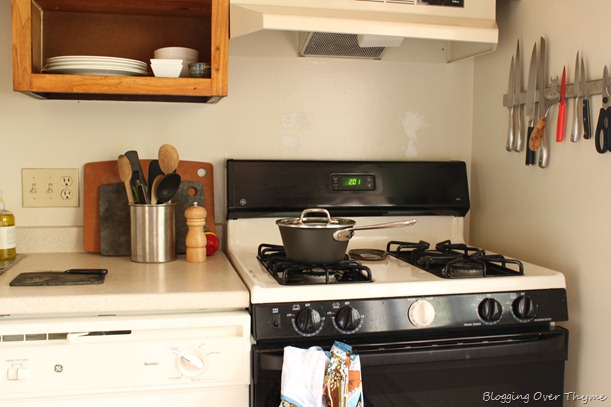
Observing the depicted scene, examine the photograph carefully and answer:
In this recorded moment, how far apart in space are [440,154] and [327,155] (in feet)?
1.28

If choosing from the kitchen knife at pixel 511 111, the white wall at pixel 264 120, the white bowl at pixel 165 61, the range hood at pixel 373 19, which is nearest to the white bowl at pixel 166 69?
the white bowl at pixel 165 61

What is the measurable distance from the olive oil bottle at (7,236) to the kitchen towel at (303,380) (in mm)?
915

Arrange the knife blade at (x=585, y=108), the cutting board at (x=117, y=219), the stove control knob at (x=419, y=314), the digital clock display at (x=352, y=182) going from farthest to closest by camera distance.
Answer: the digital clock display at (x=352, y=182) → the cutting board at (x=117, y=219) → the knife blade at (x=585, y=108) → the stove control knob at (x=419, y=314)

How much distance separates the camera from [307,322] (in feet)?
4.61

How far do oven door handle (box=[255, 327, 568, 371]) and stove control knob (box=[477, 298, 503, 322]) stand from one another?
0.16ft

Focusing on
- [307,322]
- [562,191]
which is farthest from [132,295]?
[562,191]

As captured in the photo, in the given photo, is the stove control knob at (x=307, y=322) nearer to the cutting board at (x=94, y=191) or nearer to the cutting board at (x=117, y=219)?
the cutting board at (x=117, y=219)

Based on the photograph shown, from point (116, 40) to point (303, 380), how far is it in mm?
1150

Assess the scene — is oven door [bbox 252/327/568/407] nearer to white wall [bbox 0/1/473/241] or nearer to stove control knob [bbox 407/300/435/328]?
stove control knob [bbox 407/300/435/328]

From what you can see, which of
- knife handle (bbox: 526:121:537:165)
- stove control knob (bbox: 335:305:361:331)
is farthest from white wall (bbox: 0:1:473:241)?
stove control knob (bbox: 335:305:361:331)

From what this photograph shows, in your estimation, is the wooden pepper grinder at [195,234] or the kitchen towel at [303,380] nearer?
the kitchen towel at [303,380]

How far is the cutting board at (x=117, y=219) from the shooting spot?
1911mm

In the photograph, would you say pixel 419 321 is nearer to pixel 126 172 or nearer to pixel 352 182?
pixel 352 182

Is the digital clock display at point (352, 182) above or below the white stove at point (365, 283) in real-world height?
above
